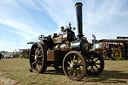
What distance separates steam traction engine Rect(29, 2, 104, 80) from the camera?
14.3 ft

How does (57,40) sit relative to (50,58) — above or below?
above

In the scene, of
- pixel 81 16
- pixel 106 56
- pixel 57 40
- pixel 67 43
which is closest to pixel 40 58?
pixel 57 40

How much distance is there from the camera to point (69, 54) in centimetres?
445

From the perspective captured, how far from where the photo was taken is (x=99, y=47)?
1452 cm

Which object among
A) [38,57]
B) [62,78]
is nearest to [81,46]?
[62,78]

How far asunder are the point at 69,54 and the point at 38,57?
7.52 feet

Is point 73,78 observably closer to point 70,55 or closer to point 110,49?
point 70,55

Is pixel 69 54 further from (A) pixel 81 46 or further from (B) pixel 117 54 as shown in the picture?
(B) pixel 117 54

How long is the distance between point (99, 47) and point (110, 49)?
147 cm

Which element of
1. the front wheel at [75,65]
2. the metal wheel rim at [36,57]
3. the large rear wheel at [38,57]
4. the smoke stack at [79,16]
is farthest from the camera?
the metal wheel rim at [36,57]

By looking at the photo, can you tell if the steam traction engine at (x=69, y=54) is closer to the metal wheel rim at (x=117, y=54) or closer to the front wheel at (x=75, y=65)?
the front wheel at (x=75, y=65)

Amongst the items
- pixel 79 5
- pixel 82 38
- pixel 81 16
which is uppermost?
pixel 79 5

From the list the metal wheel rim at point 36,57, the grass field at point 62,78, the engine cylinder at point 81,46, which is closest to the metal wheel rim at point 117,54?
the grass field at point 62,78

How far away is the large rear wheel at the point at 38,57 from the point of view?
5.55 metres
